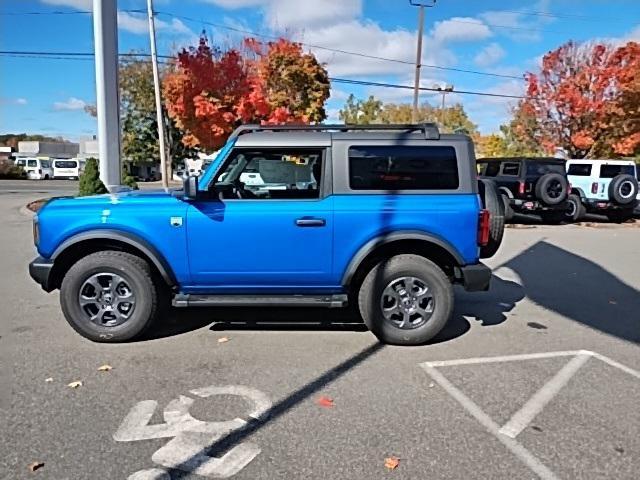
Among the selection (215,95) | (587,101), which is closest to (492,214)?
(215,95)

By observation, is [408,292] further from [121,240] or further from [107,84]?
[107,84]

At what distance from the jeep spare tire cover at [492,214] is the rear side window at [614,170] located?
39.9 feet

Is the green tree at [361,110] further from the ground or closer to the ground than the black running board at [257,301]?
further from the ground

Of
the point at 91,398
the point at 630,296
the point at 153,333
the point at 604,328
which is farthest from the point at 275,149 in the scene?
the point at 630,296

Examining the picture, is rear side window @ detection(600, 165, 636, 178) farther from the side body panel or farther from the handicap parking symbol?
the handicap parking symbol

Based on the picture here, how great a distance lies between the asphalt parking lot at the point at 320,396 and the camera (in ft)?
9.37

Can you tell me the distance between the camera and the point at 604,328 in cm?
534

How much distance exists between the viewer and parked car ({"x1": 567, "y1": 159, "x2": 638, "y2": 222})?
47.6ft

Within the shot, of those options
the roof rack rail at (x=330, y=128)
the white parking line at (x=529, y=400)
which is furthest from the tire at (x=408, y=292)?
the roof rack rail at (x=330, y=128)

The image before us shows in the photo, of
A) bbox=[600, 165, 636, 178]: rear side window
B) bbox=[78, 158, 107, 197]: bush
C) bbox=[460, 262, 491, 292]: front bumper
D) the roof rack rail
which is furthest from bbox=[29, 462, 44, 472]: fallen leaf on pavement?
bbox=[600, 165, 636, 178]: rear side window

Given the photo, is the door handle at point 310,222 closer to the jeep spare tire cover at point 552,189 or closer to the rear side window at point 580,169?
the jeep spare tire cover at point 552,189

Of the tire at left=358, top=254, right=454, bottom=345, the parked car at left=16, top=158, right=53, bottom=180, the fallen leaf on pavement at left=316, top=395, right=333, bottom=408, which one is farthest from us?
the parked car at left=16, top=158, right=53, bottom=180

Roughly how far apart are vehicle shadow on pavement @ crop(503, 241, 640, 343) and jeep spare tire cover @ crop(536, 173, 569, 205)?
3928 millimetres

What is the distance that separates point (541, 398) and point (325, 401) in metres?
1.55
